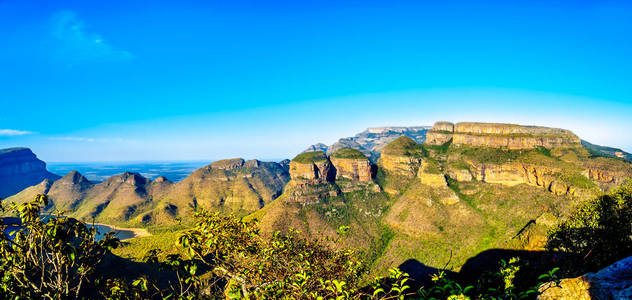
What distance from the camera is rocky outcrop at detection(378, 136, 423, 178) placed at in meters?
114

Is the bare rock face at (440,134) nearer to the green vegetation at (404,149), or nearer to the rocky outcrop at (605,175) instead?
the green vegetation at (404,149)

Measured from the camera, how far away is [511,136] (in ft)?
313

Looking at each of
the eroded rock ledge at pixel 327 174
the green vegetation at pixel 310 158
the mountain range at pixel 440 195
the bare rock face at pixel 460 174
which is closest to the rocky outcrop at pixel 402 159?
the mountain range at pixel 440 195

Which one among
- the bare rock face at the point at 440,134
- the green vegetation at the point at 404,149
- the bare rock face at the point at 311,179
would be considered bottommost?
the bare rock face at the point at 311,179

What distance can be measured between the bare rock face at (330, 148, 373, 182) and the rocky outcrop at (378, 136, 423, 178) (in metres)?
11.9

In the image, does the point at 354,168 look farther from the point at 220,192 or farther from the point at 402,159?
the point at 220,192

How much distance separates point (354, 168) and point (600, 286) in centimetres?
11094

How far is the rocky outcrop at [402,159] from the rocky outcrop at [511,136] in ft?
60.3

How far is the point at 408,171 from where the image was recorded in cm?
11269

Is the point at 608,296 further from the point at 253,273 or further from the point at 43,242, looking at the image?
the point at 43,242

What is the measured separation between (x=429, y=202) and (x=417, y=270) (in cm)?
2969

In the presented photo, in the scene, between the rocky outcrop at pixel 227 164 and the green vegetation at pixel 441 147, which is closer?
the green vegetation at pixel 441 147

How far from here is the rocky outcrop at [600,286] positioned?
218 inches

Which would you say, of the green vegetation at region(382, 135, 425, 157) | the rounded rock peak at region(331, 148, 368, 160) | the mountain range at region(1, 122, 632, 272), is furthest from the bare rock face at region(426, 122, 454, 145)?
the rounded rock peak at region(331, 148, 368, 160)
